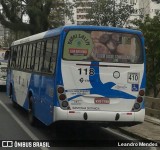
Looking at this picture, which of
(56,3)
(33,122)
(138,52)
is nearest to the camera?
(138,52)

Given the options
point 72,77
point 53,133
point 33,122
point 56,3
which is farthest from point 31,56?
point 56,3

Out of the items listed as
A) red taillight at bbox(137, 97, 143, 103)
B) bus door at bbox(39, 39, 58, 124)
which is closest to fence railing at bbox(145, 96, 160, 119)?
red taillight at bbox(137, 97, 143, 103)

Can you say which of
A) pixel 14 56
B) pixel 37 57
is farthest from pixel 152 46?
pixel 37 57

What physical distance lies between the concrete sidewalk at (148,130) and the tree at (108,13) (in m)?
20.8

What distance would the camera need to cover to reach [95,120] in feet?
33.0

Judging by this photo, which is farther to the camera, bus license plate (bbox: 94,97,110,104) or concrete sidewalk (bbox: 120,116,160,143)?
concrete sidewalk (bbox: 120,116,160,143)

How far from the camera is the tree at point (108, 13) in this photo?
33.6 meters

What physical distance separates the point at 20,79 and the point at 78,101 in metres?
5.90

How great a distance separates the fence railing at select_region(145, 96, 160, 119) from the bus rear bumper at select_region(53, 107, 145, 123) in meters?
4.31

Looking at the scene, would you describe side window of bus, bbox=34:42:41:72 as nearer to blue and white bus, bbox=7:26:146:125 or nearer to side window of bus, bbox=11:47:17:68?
blue and white bus, bbox=7:26:146:125

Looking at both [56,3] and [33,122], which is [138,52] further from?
[56,3]

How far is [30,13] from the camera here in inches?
1476

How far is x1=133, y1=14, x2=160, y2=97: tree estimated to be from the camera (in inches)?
1032

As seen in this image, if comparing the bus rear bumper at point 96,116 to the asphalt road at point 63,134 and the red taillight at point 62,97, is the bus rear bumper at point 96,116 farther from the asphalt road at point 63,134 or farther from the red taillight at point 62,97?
the asphalt road at point 63,134
